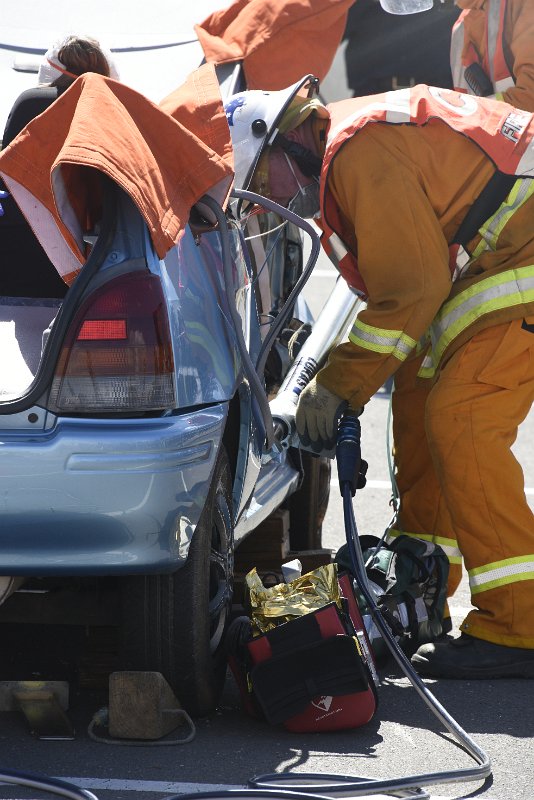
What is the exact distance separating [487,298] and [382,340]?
348 mm

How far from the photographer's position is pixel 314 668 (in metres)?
3.30

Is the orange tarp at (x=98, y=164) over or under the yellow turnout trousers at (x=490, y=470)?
over

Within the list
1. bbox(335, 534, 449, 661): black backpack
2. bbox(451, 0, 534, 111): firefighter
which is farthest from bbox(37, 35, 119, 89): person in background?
bbox(451, 0, 534, 111): firefighter

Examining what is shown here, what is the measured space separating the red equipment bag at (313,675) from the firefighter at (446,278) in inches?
26.3

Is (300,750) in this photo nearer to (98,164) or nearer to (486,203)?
(98,164)

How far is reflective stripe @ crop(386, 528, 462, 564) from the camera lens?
4434 mm

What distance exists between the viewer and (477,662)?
3902mm

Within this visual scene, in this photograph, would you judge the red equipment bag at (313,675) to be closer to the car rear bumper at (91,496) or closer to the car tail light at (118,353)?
the car rear bumper at (91,496)

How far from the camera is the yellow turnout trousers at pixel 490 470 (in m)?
3.90

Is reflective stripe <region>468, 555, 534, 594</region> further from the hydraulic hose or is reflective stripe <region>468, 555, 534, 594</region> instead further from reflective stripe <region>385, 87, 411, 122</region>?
reflective stripe <region>385, 87, 411, 122</region>

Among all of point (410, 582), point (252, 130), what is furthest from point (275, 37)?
point (410, 582)

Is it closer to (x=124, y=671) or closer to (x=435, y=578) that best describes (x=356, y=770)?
(x=124, y=671)

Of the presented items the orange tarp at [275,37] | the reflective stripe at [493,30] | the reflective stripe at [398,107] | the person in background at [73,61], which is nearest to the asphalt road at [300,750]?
the reflective stripe at [398,107]

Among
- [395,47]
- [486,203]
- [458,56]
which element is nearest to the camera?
[486,203]
